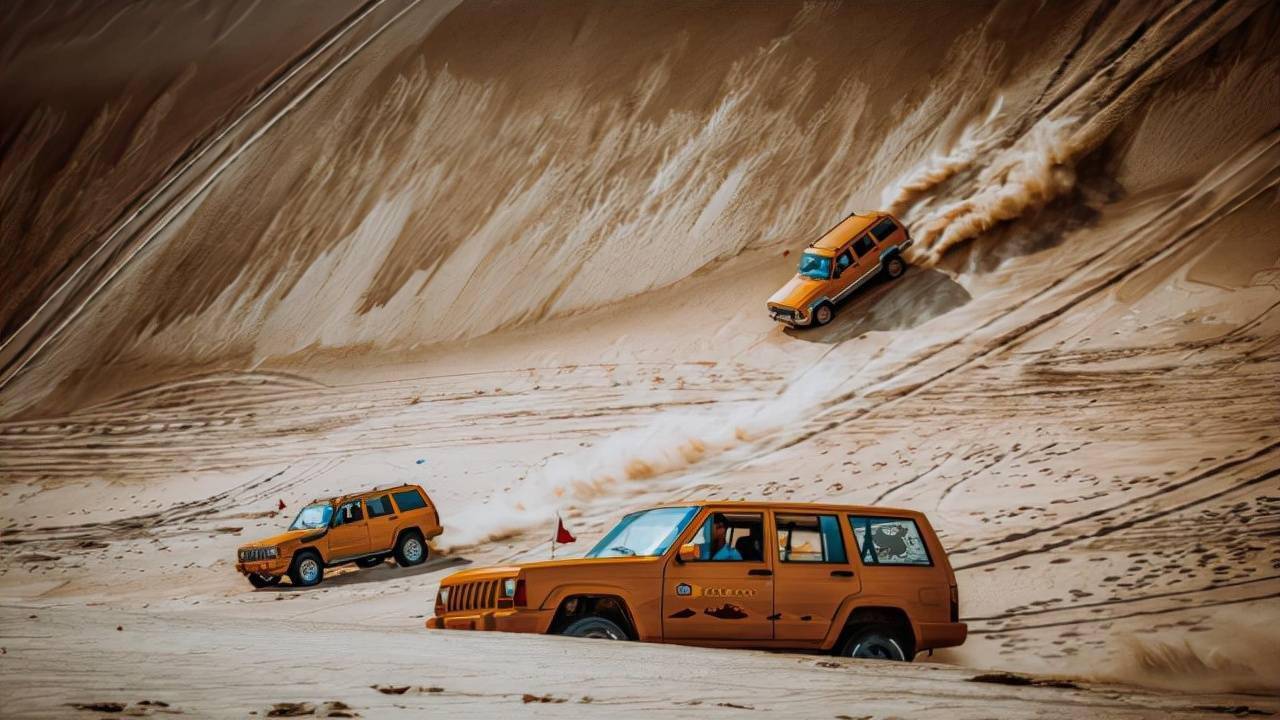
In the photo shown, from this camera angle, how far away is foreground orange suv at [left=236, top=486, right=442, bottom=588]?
60.7 ft

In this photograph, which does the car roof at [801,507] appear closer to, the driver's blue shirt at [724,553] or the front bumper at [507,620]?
the driver's blue shirt at [724,553]

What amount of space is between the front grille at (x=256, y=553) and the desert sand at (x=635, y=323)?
62 centimetres

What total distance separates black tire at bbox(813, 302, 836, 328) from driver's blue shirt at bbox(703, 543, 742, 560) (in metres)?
16.6

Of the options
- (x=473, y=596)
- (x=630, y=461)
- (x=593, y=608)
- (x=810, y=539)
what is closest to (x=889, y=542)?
(x=810, y=539)

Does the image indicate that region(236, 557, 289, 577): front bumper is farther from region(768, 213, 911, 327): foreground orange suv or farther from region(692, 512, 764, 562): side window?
region(768, 213, 911, 327): foreground orange suv

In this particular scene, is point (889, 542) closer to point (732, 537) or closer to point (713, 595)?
point (732, 537)

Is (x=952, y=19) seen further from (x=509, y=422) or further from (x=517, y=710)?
(x=517, y=710)

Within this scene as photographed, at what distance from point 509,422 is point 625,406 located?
2.60m

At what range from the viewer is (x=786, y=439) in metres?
22.0

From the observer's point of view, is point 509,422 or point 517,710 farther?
point 509,422

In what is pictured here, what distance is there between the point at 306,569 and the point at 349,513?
→ 43.8 inches

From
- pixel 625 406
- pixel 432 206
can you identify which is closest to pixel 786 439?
pixel 625 406

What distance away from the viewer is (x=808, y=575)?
30.8 feet

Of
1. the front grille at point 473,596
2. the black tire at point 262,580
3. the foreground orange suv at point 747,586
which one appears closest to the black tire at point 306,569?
the black tire at point 262,580
